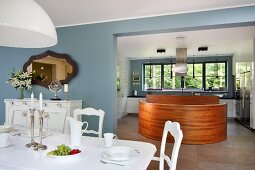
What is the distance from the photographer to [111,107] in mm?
3561

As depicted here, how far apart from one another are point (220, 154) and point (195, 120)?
923 millimetres

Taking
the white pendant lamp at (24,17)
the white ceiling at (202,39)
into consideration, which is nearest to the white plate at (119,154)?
the white pendant lamp at (24,17)

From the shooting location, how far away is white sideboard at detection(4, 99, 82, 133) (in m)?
3.34

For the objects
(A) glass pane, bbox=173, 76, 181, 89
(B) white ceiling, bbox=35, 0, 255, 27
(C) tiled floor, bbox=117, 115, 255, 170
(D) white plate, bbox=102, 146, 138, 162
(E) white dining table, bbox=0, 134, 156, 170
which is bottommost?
A: (C) tiled floor, bbox=117, 115, 255, 170

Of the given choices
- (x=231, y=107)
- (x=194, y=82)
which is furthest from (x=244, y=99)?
(x=194, y=82)

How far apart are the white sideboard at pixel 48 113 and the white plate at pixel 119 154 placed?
1.88 meters

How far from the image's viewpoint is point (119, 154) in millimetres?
1446

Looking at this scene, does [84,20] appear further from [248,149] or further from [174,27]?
[248,149]

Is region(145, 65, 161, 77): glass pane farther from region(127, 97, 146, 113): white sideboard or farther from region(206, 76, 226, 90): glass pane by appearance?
region(206, 76, 226, 90): glass pane

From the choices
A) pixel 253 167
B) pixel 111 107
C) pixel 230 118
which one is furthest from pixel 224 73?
pixel 111 107

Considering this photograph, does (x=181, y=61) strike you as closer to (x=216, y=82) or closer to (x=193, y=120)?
(x=193, y=120)

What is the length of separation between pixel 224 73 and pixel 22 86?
23.4ft

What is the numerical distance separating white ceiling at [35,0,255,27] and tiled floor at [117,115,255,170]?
2372 mm

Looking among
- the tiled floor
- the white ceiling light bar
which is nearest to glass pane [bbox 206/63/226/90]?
the white ceiling light bar
